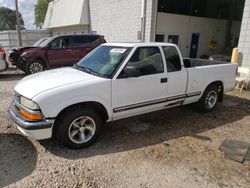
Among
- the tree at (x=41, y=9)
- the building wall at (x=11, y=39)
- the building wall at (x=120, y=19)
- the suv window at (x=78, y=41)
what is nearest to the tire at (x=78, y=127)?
the suv window at (x=78, y=41)

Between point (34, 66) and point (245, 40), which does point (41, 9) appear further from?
point (245, 40)

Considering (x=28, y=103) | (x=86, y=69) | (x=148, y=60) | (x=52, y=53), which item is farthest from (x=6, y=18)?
(x=28, y=103)

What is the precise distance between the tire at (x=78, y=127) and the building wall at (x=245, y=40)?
6.88m

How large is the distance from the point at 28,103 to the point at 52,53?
25.3 feet

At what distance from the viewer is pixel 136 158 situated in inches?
146

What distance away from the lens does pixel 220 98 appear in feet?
19.9

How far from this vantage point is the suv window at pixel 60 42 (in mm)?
10828

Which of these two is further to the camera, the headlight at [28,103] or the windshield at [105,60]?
the windshield at [105,60]

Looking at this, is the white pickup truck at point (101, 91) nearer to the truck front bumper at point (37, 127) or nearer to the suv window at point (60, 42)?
the truck front bumper at point (37, 127)

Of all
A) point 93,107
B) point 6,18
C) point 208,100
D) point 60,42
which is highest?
point 6,18

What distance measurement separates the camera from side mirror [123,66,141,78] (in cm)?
395

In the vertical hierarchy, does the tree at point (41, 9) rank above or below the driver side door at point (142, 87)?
above

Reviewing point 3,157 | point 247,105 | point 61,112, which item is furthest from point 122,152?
point 247,105

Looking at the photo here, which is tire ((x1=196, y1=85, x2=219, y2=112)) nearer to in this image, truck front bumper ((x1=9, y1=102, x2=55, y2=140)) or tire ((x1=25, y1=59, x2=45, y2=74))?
truck front bumper ((x1=9, y1=102, x2=55, y2=140))
